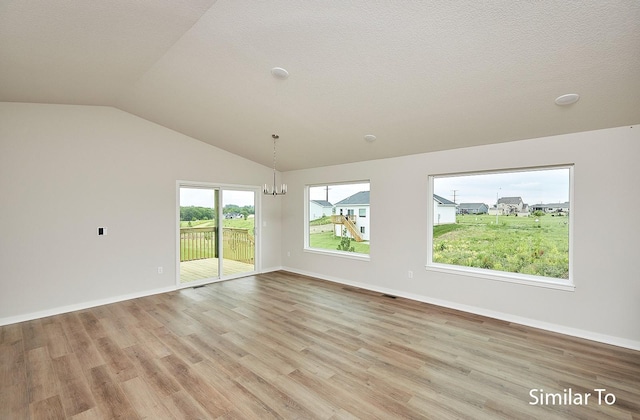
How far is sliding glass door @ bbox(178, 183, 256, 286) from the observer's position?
5.57 metres

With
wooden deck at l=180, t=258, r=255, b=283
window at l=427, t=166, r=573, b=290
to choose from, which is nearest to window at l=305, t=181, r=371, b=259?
Answer: window at l=427, t=166, r=573, b=290

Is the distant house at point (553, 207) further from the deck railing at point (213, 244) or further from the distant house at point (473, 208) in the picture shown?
the deck railing at point (213, 244)

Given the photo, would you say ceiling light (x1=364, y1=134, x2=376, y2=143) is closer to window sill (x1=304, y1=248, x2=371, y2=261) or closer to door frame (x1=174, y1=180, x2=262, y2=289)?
window sill (x1=304, y1=248, x2=371, y2=261)

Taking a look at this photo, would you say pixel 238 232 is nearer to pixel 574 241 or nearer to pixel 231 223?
pixel 231 223

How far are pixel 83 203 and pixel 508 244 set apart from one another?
6375 mm

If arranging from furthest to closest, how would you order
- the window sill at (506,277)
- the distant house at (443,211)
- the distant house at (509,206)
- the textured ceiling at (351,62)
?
the distant house at (443,211) < the distant house at (509,206) < the window sill at (506,277) < the textured ceiling at (351,62)

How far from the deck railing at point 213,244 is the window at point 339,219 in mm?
1381

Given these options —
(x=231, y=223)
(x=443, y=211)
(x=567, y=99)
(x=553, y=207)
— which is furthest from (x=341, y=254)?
(x=567, y=99)

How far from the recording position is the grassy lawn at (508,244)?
12.2 feet

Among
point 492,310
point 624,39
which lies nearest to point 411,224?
point 492,310

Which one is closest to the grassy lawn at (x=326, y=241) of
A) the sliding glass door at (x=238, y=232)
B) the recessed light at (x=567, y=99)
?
the sliding glass door at (x=238, y=232)

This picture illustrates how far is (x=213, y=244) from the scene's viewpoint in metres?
5.91

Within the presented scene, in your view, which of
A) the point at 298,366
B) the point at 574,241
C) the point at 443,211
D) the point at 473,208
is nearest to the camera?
the point at 298,366

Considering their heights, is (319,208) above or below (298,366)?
above
